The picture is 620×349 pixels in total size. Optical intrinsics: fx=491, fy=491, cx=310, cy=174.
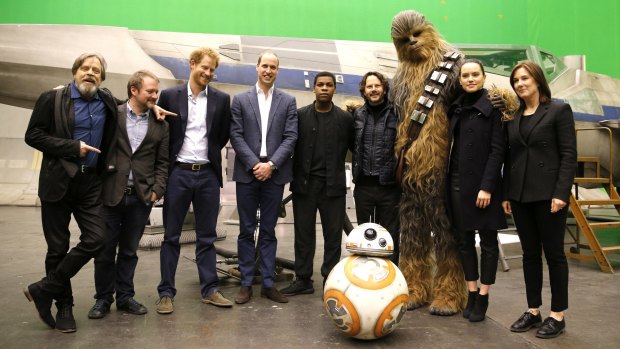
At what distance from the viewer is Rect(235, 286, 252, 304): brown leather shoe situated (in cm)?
342

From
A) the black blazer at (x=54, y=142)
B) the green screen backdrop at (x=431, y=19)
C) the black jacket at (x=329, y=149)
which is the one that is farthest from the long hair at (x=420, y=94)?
the green screen backdrop at (x=431, y=19)

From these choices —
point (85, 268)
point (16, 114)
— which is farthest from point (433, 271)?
point (16, 114)

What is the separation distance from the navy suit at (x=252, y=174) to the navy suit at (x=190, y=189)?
0.13 m

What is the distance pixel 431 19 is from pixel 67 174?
7.17 m

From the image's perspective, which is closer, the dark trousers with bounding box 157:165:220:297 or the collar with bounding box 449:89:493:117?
the collar with bounding box 449:89:493:117

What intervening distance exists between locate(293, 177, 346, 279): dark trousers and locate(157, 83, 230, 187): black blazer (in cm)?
64

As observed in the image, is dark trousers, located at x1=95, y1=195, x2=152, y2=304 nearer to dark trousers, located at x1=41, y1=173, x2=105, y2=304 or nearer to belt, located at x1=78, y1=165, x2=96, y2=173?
dark trousers, located at x1=41, y1=173, x2=105, y2=304

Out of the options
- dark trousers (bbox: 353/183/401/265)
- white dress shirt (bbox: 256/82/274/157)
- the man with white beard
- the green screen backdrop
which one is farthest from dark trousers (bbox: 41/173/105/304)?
the green screen backdrop

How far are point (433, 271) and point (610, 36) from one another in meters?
7.28

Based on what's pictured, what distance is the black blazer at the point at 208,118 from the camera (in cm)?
324

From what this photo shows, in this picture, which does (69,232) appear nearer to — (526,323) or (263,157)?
(263,157)

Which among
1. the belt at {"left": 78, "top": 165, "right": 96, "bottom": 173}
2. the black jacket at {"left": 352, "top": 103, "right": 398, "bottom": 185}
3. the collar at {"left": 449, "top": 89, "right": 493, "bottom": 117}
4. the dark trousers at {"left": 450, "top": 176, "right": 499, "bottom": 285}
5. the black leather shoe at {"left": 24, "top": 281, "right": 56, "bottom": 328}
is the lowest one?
the black leather shoe at {"left": 24, "top": 281, "right": 56, "bottom": 328}

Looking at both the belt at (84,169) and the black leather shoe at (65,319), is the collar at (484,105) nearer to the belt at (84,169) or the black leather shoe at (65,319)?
the belt at (84,169)

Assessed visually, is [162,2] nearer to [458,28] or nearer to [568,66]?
[458,28]
